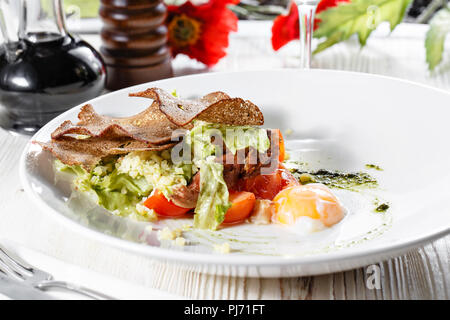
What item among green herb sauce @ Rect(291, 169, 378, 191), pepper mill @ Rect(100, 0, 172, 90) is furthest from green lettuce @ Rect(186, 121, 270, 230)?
pepper mill @ Rect(100, 0, 172, 90)

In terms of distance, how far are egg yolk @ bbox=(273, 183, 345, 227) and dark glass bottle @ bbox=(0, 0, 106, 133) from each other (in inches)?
52.2

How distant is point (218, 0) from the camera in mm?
3416

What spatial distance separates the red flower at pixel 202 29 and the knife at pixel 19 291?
219 centimetres

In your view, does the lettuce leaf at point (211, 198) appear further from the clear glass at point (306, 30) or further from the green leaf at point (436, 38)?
the green leaf at point (436, 38)

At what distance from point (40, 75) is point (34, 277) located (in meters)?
1.33

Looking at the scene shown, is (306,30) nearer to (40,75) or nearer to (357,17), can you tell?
(357,17)

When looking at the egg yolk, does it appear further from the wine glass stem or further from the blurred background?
the blurred background

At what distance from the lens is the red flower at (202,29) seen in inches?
135

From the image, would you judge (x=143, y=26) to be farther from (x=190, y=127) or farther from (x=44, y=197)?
(x=44, y=197)

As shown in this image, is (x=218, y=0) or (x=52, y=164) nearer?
(x=52, y=164)

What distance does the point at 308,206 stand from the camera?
1.88 metres

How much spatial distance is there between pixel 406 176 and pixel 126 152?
105 centimetres
